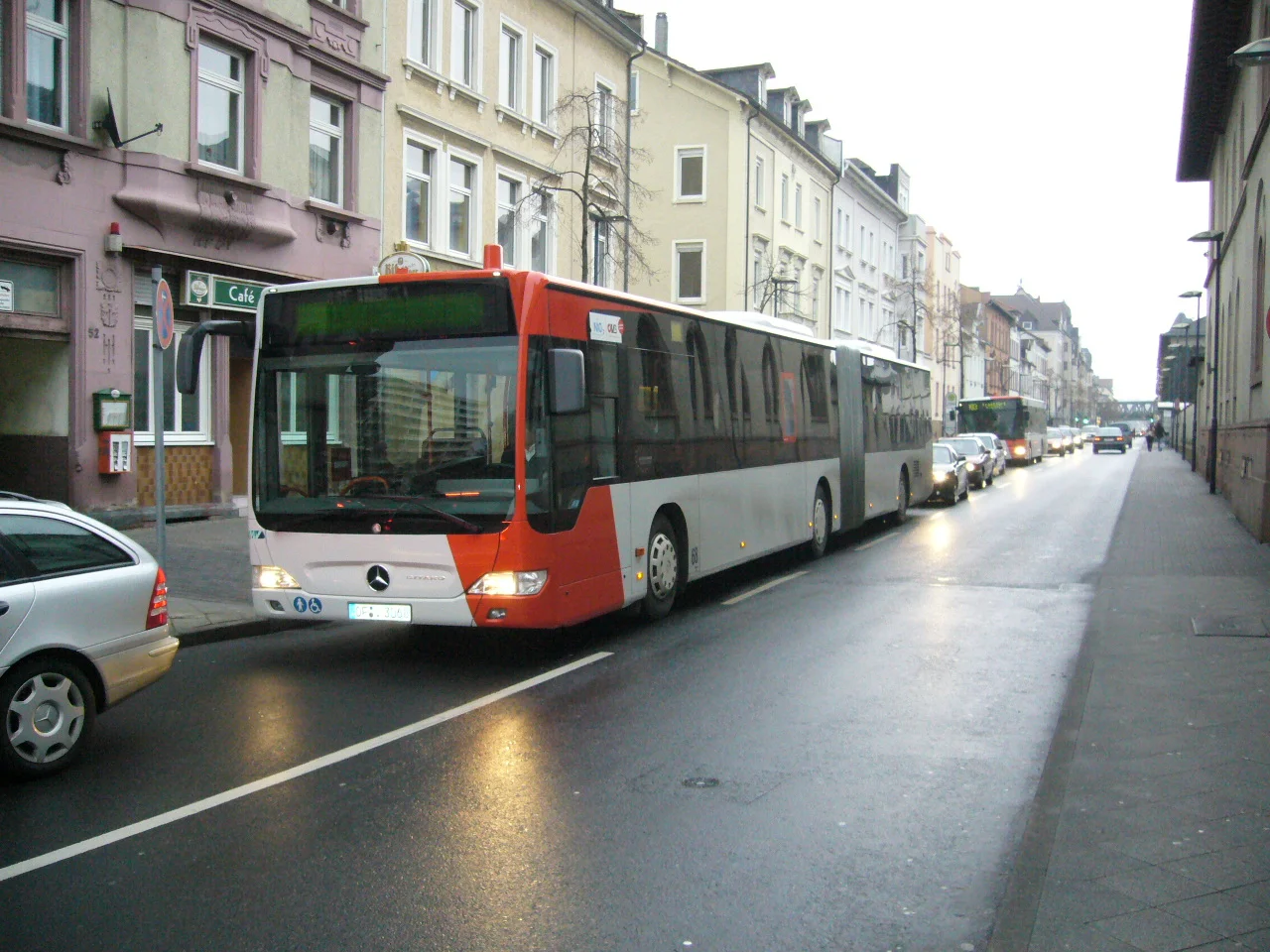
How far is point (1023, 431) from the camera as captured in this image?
54.3 meters

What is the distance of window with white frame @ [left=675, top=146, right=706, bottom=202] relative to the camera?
136 feet

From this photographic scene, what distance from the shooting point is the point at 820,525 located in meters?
16.4

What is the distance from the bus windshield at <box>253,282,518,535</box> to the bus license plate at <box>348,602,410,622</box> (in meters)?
0.55

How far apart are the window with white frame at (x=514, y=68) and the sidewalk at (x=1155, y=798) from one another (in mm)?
18815

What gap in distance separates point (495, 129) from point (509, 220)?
74.3 inches

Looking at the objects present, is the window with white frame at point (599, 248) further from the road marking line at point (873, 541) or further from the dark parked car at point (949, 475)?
the road marking line at point (873, 541)

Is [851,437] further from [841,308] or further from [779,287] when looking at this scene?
[841,308]

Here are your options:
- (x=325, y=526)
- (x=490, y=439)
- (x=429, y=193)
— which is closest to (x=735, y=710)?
(x=490, y=439)

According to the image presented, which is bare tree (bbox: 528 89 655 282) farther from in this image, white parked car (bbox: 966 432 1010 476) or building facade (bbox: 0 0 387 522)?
white parked car (bbox: 966 432 1010 476)

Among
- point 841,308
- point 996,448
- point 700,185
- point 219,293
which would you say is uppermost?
point 700,185

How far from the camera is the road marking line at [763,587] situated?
488 inches

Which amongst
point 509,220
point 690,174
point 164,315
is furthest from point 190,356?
point 690,174

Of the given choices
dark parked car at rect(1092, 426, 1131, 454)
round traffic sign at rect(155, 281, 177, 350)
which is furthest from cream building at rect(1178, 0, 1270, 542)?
dark parked car at rect(1092, 426, 1131, 454)

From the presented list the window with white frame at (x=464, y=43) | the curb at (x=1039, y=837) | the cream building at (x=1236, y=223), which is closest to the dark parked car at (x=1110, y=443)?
the cream building at (x=1236, y=223)
